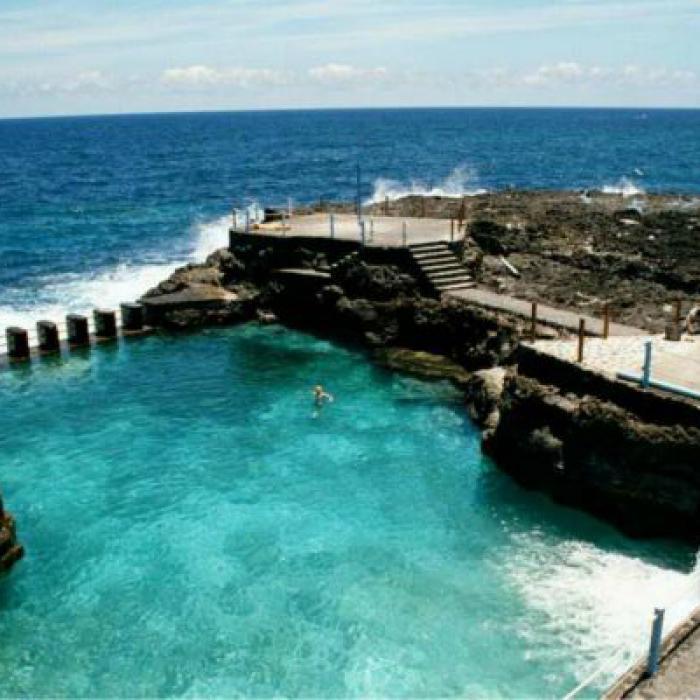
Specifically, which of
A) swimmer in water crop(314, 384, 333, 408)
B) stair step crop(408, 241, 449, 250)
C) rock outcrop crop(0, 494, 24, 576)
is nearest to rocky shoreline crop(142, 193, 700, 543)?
stair step crop(408, 241, 449, 250)

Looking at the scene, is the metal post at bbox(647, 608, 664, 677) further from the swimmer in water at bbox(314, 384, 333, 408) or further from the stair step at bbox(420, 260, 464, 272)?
the stair step at bbox(420, 260, 464, 272)

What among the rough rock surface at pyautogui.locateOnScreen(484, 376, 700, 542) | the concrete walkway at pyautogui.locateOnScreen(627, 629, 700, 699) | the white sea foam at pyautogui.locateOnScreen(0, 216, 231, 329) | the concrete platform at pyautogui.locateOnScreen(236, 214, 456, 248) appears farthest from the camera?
the white sea foam at pyautogui.locateOnScreen(0, 216, 231, 329)

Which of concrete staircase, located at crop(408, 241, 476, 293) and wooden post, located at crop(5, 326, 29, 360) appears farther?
concrete staircase, located at crop(408, 241, 476, 293)

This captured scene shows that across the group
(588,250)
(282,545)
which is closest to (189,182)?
(588,250)

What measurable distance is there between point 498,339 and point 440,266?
5519 mm

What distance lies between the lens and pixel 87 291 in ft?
132

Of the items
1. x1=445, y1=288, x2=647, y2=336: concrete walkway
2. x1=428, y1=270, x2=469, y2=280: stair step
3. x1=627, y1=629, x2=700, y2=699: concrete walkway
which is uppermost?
x1=428, y1=270, x2=469, y2=280: stair step

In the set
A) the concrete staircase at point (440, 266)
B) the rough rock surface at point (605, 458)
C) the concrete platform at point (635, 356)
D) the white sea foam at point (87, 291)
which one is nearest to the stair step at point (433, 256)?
the concrete staircase at point (440, 266)

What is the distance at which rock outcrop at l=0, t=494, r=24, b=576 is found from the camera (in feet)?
54.9

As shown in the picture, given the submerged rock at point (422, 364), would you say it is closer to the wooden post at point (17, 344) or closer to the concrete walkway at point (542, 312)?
the concrete walkway at point (542, 312)

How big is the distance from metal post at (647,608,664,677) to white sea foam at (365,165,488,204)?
173 feet

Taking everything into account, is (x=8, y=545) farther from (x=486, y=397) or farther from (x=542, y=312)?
(x=542, y=312)

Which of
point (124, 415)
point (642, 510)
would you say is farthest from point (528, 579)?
point (124, 415)

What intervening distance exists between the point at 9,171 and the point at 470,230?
86.4m
